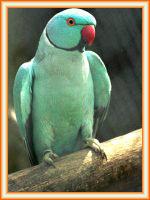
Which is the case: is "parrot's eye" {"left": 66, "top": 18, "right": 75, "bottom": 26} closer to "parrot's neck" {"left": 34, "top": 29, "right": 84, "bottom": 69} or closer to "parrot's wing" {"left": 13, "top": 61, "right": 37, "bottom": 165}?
"parrot's neck" {"left": 34, "top": 29, "right": 84, "bottom": 69}

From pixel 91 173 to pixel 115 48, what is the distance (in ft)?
2.09

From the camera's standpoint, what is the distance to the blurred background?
62.3 inches

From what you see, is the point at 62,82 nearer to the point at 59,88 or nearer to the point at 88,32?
the point at 59,88

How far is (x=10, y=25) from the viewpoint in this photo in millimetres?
1642

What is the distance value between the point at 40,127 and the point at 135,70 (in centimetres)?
53

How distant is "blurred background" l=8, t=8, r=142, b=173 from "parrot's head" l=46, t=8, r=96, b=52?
0.97ft

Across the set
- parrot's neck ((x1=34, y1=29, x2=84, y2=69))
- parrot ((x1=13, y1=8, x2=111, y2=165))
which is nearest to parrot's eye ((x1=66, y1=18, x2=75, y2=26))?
parrot ((x1=13, y1=8, x2=111, y2=165))

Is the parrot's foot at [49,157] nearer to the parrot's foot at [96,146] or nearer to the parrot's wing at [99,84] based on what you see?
the parrot's foot at [96,146]

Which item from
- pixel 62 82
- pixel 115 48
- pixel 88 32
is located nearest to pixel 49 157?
pixel 62 82

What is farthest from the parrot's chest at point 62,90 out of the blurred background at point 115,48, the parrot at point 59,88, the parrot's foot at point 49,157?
the blurred background at point 115,48

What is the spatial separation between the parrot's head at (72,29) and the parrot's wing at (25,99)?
149 mm

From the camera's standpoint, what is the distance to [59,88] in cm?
130

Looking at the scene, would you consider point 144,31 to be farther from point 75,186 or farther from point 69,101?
point 75,186

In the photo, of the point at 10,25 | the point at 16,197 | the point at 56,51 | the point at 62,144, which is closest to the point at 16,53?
the point at 10,25
